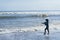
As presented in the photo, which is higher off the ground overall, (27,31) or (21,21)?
(27,31)

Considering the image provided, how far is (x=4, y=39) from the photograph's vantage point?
1524 cm

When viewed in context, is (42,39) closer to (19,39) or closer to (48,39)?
(48,39)

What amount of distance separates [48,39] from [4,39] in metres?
3.30

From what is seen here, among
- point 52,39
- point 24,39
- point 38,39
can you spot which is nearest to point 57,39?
point 52,39

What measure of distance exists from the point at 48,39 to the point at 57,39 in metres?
0.68

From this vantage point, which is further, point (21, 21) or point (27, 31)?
point (21, 21)

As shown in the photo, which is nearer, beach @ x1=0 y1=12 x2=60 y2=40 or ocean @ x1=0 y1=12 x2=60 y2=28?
beach @ x1=0 y1=12 x2=60 y2=40

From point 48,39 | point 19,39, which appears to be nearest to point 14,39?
point 19,39

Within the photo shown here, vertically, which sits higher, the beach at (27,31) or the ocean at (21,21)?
the beach at (27,31)

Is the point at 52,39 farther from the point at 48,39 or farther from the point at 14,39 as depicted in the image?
the point at 14,39

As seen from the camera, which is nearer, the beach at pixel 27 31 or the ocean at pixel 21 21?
the beach at pixel 27 31

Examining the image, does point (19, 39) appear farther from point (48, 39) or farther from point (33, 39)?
point (48, 39)

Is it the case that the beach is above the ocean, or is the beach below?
above

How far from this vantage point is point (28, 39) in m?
15.2
